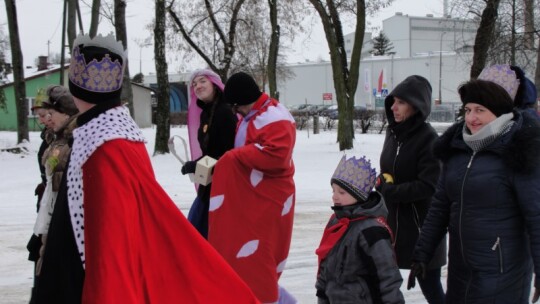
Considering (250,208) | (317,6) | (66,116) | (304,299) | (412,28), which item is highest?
(412,28)

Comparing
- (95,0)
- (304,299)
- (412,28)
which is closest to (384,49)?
(412,28)

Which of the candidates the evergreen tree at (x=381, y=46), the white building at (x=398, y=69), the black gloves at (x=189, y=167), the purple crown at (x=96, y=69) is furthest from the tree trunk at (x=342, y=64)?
the evergreen tree at (x=381, y=46)

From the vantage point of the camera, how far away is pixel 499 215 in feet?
11.2

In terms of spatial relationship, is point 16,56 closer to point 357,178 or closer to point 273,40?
point 273,40

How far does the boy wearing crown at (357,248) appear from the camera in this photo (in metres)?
3.51

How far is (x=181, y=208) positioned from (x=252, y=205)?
5.37m

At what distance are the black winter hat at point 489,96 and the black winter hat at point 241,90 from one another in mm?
1784

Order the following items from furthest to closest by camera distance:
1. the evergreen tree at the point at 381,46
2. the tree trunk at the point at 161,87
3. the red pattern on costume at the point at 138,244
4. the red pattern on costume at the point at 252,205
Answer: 1. the evergreen tree at the point at 381,46
2. the tree trunk at the point at 161,87
3. the red pattern on costume at the point at 252,205
4. the red pattern on costume at the point at 138,244

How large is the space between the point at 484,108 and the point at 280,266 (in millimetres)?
2235

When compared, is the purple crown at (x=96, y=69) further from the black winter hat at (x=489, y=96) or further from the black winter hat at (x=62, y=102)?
the black winter hat at (x=489, y=96)

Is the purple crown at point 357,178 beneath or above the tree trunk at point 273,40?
beneath

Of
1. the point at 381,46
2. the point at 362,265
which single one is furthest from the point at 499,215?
the point at 381,46

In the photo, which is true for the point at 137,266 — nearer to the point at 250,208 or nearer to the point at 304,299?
the point at 250,208

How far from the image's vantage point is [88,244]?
2445mm
